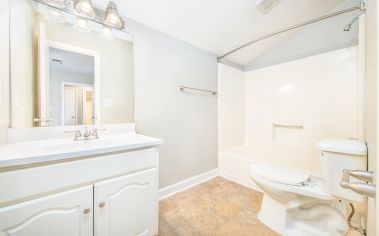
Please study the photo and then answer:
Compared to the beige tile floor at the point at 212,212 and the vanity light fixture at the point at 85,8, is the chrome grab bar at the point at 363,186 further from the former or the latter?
the vanity light fixture at the point at 85,8

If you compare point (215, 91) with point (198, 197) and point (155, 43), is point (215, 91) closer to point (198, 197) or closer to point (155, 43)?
point (155, 43)

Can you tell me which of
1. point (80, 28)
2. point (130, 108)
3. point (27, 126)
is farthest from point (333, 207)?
point (80, 28)

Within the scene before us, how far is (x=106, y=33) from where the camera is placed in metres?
1.41

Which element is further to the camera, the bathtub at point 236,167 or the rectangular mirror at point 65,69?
the bathtub at point 236,167

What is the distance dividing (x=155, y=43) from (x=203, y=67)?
77 cm

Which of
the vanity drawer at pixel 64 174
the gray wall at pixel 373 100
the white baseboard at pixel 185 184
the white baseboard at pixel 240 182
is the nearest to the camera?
the gray wall at pixel 373 100

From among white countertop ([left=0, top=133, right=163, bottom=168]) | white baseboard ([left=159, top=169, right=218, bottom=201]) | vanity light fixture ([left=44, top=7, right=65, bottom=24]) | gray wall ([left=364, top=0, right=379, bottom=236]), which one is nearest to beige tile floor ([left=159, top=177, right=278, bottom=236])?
white baseboard ([left=159, top=169, right=218, bottom=201])

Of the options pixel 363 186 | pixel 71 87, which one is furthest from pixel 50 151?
pixel 363 186

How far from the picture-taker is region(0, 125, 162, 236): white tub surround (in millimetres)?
681

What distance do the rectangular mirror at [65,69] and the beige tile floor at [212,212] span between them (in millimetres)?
1034

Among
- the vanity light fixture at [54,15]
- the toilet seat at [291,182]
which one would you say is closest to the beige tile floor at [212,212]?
the toilet seat at [291,182]

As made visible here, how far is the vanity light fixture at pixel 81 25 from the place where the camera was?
1257 millimetres

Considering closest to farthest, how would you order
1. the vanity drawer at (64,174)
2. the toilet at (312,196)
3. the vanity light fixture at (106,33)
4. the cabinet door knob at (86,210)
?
the vanity drawer at (64,174) → the cabinet door knob at (86,210) → the toilet at (312,196) → the vanity light fixture at (106,33)

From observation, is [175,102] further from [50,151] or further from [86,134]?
[50,151]
